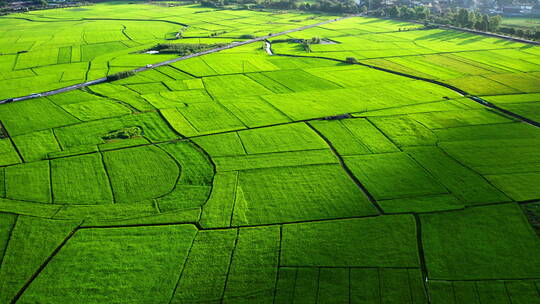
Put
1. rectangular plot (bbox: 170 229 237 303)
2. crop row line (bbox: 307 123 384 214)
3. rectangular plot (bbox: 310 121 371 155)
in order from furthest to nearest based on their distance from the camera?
rectangular plot (bbox: 310 121 371 155), crop row line (bbox: 307 123 384 214), rectangular plot (bbox: 170 229 237 303)

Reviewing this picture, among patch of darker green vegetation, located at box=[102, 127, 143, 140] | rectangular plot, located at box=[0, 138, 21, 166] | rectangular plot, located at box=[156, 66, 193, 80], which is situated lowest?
rectangular plot, located at box=[0, 138, 21, 166]

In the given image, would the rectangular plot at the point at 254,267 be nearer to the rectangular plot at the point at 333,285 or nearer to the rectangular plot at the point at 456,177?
the rectangular plot at the point at 333,285

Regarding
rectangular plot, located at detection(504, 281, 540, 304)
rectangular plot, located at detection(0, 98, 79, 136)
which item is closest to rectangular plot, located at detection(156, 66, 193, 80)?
rectangular plot, located at detection(0, 98, 79, 136)

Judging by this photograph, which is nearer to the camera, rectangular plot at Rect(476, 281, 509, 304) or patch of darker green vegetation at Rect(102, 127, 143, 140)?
rectangular plot at Rect(476, 281, 509, 304)

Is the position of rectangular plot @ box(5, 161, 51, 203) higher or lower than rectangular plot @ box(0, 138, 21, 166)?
lower

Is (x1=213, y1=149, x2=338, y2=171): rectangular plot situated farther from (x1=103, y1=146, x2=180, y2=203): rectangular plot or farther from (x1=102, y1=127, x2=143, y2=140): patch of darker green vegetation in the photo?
(x1=102, y1=127, x2=143, y2=140): patch of darker green vegetation

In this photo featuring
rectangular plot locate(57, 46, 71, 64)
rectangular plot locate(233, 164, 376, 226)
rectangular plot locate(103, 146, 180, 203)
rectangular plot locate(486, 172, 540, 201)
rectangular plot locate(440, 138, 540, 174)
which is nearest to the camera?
rectangular plot locate(233, 164, 376, 226)
